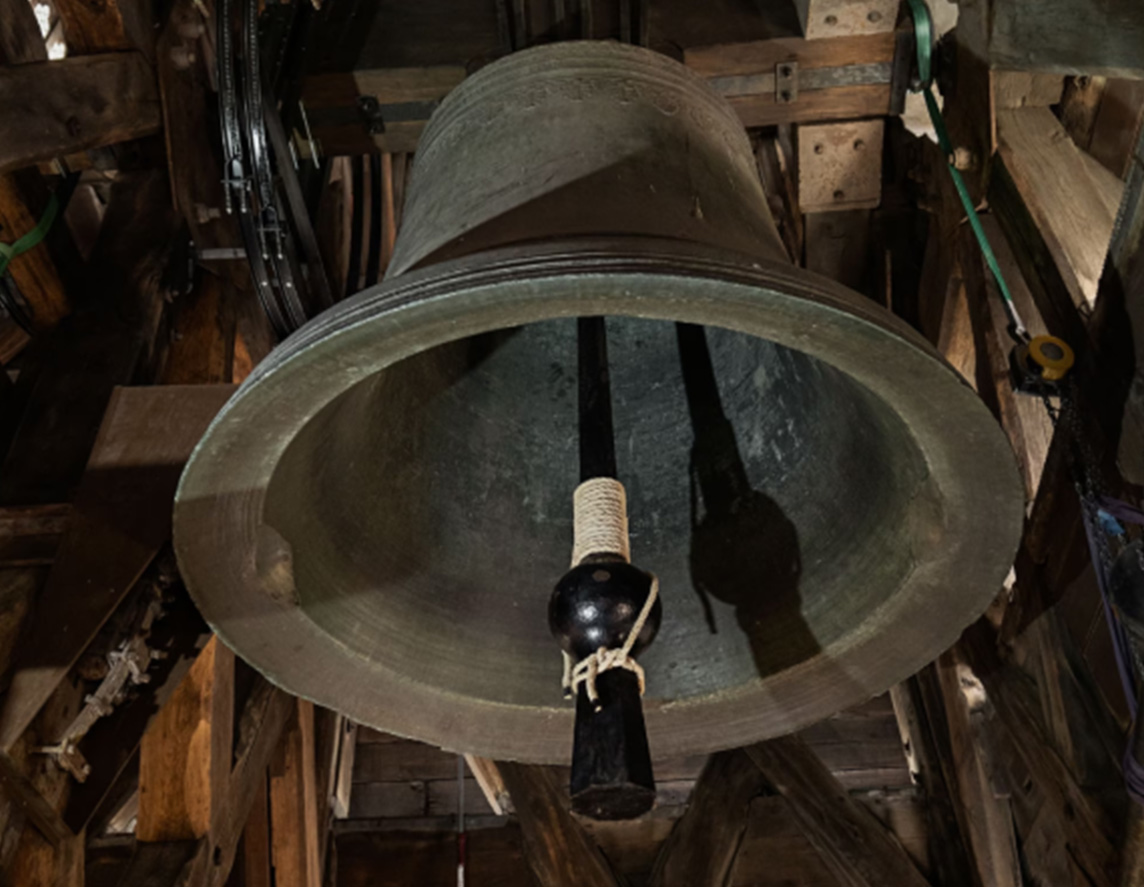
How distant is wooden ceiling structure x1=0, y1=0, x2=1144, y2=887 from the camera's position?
71.1 inches

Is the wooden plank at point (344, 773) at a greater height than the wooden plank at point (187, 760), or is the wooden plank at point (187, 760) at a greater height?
the wooden plank at point (187, 760)

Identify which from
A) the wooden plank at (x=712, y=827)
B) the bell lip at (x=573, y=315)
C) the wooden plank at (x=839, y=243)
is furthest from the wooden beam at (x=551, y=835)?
the wooden plank at (x=839, y=243)

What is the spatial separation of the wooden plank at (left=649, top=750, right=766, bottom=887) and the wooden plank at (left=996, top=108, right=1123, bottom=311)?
6.15 feet

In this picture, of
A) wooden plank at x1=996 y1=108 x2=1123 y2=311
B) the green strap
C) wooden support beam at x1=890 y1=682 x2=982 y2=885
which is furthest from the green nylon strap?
wooden support beam at x1=890 y1=682 x2=982 y2=885

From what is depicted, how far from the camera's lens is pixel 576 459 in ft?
6.74

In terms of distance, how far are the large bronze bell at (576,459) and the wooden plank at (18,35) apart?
0.87 m

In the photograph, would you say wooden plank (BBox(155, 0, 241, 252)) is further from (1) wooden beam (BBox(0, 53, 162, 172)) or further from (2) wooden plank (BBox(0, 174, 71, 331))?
(2) wooden plank (BBox(0, 174, 71, 331))

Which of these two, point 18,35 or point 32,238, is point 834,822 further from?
point 18,35

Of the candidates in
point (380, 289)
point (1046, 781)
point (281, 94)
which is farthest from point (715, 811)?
point (380, 289)

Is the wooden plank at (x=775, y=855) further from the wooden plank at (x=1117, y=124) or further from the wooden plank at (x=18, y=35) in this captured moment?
the wooden plank at (x=18, y=35)

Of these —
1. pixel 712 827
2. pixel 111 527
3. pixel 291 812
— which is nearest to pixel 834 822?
pixel 712 827

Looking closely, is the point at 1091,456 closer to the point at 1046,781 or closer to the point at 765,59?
the point at 1046,781

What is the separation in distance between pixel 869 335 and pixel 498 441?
1001mm

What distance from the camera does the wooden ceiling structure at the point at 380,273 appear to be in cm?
180
